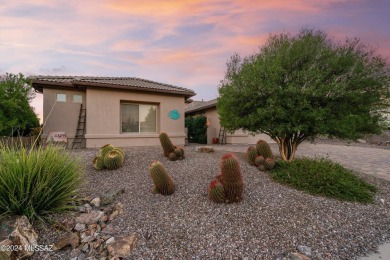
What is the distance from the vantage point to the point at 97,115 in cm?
1025

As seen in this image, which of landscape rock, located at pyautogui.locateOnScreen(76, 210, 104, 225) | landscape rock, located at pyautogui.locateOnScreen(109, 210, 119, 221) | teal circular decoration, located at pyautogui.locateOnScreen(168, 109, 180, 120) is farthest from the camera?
teal circular decoration, located at pyautogui.locateOnScreen(168, 109, 180, 120)

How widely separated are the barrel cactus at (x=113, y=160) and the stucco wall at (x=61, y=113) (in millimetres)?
6003

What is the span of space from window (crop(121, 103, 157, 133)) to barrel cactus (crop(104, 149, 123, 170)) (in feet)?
17.2

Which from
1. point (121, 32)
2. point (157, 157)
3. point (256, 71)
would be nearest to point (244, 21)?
point (256, 71)

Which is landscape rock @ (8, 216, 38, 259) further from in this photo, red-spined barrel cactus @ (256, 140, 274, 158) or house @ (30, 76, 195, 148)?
house @ (30, 76, 195, 148)

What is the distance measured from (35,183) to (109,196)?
1355 mm

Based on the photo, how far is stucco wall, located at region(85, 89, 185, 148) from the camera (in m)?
10.2

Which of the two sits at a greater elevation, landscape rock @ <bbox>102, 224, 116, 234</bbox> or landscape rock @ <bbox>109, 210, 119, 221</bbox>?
landscape rock @ <bbox>109, 210, 119, 221</bbox>

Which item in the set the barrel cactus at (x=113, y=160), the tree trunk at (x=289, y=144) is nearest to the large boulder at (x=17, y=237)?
the barrel cactus at (x=113, y=160)

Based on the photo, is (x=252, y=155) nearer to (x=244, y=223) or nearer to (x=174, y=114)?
(x=244, y=223)

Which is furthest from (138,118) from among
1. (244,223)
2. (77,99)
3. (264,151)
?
(244,223)

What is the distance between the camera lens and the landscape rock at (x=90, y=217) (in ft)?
11.4

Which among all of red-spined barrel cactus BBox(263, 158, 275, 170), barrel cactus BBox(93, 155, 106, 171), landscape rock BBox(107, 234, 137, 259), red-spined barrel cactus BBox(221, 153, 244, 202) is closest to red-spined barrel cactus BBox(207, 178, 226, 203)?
red-spined barrel cactus BBox(221, 153, 244, 202)

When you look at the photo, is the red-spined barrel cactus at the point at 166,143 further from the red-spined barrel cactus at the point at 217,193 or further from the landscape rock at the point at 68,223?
the landscape rock at the point at 68,223
